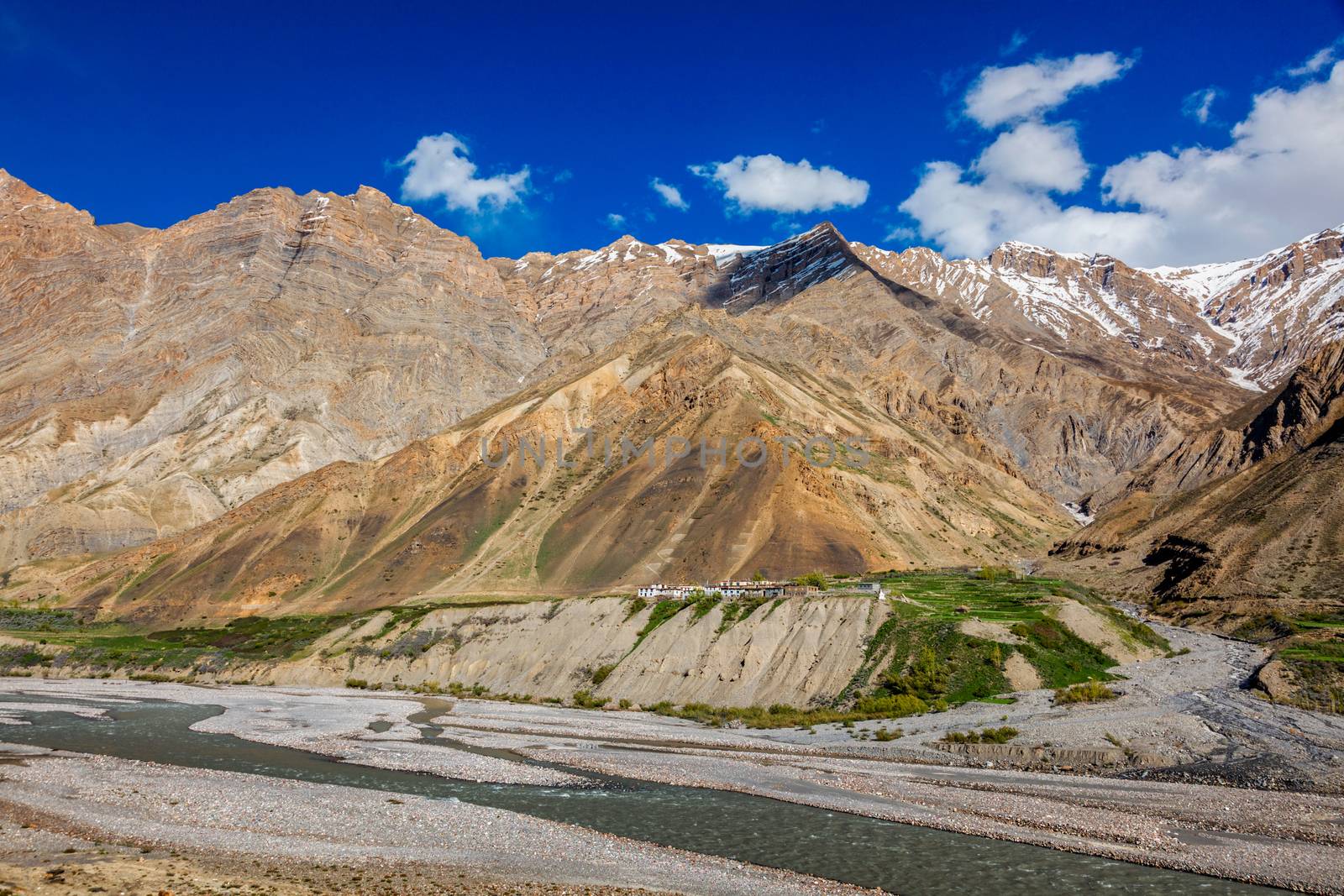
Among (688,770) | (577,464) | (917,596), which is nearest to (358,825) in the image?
(688,770)

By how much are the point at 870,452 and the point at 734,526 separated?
152 ft

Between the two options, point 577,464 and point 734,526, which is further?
point 577,464

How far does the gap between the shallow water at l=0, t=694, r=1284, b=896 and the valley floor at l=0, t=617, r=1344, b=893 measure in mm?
1220

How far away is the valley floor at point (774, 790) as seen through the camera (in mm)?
31250

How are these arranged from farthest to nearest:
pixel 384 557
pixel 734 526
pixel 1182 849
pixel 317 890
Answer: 1. pixel 384 557
2. pixel 734 526
3. pixel 1182 849
4. pixel 317 890

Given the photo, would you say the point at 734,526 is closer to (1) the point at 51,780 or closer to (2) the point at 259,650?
(2) the point at 259,650

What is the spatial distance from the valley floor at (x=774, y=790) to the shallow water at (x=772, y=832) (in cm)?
122

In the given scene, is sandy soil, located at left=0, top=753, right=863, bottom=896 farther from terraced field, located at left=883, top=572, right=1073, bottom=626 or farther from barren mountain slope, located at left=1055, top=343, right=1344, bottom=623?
barren mountain slope, located at left=1055, top=343, right=1344, bottom=623

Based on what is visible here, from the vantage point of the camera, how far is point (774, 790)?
43.1 m

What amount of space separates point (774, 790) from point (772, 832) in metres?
7.17

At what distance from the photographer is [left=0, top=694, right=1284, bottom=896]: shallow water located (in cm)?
3002

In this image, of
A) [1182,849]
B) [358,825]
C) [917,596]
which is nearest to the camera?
[1182,849]

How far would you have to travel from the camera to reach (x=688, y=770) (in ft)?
156

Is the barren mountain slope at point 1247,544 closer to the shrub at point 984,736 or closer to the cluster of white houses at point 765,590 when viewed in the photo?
Result: the cluster of white houses at point 765,590
